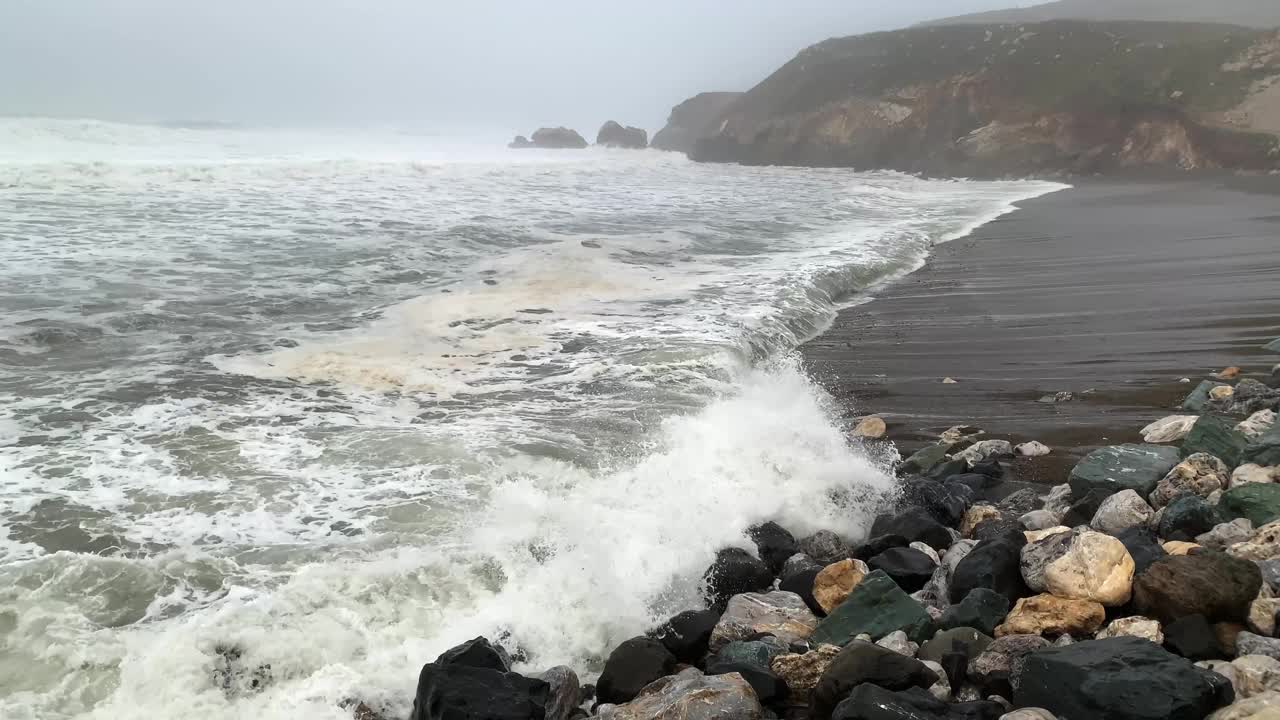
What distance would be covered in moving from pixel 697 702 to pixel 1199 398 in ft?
20.3

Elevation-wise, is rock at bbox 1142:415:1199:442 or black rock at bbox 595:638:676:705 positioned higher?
rock at bbox 1142:415:1199:442

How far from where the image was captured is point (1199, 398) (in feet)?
24.1

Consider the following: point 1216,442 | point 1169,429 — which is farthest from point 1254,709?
point 1169,429

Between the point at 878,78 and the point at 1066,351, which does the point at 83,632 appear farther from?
the point at 878,78

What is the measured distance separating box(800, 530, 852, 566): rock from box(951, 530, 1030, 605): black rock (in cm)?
108

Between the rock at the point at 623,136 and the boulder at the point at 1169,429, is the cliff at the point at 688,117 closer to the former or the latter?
the rock at the point at 623,136

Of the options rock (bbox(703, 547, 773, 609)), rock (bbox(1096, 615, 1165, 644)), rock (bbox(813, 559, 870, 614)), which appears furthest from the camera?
rock (bbox(703, 547, 773, 609))

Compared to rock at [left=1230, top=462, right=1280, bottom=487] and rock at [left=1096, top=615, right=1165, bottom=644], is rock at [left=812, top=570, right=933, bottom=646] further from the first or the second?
rock at [left=1230, top=462, right=1280, bottom=487]

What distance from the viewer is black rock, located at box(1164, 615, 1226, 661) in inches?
142

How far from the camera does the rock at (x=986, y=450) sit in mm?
6828

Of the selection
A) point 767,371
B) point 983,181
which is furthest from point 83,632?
point 983,181

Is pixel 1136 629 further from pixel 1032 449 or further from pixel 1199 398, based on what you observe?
pixel 1199 398

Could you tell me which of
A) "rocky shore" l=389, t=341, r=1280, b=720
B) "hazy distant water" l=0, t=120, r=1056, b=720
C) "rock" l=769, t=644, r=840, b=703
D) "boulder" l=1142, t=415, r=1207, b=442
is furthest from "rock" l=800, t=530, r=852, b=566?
"boulder" l=1142, t=415, r=1207, b=442

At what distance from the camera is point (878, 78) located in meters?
57.1
